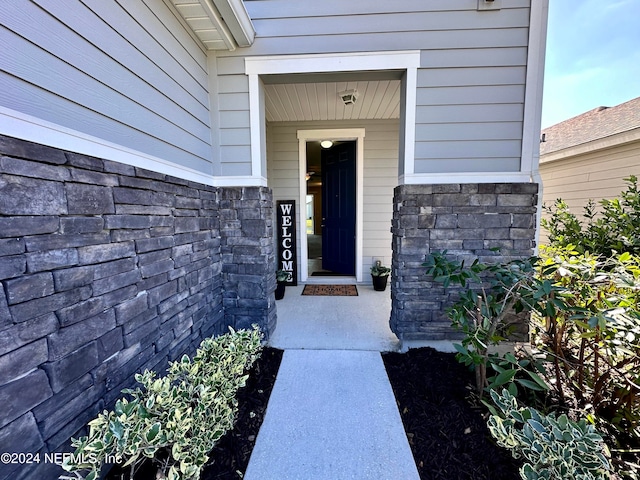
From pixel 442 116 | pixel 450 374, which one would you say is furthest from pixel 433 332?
pixel 442 116

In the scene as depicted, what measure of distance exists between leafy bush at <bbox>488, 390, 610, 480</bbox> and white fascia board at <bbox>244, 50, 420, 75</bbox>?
8.39ft

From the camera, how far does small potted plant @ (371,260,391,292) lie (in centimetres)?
381

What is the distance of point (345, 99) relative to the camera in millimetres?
3117

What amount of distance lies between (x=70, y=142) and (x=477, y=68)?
2829 mm

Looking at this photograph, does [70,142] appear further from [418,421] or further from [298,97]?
[298,97]

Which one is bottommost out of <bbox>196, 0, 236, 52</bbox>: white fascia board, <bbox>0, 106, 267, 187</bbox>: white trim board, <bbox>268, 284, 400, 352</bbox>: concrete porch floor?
<bbox>268, 284, 400, 352</bbox>: concrete porch floor

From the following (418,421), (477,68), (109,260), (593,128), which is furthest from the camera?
(593,128)

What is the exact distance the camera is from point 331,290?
3838 mm

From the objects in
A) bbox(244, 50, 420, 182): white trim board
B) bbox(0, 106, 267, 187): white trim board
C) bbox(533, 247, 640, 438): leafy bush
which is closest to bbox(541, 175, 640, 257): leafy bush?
bbox(533, 247, 640, 438): leafy bush

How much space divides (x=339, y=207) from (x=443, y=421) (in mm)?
3415

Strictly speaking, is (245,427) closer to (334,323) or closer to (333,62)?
(334,323)

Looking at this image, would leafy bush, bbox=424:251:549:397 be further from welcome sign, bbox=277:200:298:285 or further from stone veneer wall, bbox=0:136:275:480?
welcome sign, bbox=277:200:298:285

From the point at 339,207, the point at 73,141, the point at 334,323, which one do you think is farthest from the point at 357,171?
the point at 73,141

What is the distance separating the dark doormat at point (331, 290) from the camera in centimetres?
366
